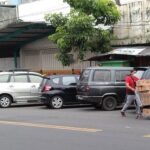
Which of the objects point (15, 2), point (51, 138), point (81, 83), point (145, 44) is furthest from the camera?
point (15, 2)

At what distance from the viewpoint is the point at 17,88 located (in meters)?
23.4

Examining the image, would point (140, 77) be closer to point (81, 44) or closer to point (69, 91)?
point (69, 91)

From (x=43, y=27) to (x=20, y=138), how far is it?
19829 millimetres

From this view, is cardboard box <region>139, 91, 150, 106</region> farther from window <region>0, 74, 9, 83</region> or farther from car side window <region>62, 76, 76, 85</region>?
window <region>0, 74, 9, 83</region>

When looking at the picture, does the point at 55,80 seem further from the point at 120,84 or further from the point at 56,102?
the point at 120,84

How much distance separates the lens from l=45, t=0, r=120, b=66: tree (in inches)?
1041

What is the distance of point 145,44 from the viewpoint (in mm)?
26516

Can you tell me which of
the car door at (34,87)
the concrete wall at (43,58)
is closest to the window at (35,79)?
the car door at (34,87)

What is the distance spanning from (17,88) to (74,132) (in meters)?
10.5

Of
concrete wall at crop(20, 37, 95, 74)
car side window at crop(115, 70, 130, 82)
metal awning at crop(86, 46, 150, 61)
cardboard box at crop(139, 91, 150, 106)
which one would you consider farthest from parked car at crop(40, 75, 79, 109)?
concrete wall at crop(20, 37, 95, 74)

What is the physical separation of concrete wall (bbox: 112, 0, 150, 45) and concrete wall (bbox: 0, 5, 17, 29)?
1019cm

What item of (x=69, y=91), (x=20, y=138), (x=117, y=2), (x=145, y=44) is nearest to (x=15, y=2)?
(x=117, y=2)

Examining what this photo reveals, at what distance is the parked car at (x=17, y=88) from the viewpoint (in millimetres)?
23391

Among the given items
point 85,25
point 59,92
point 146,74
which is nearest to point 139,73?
point 146,74
